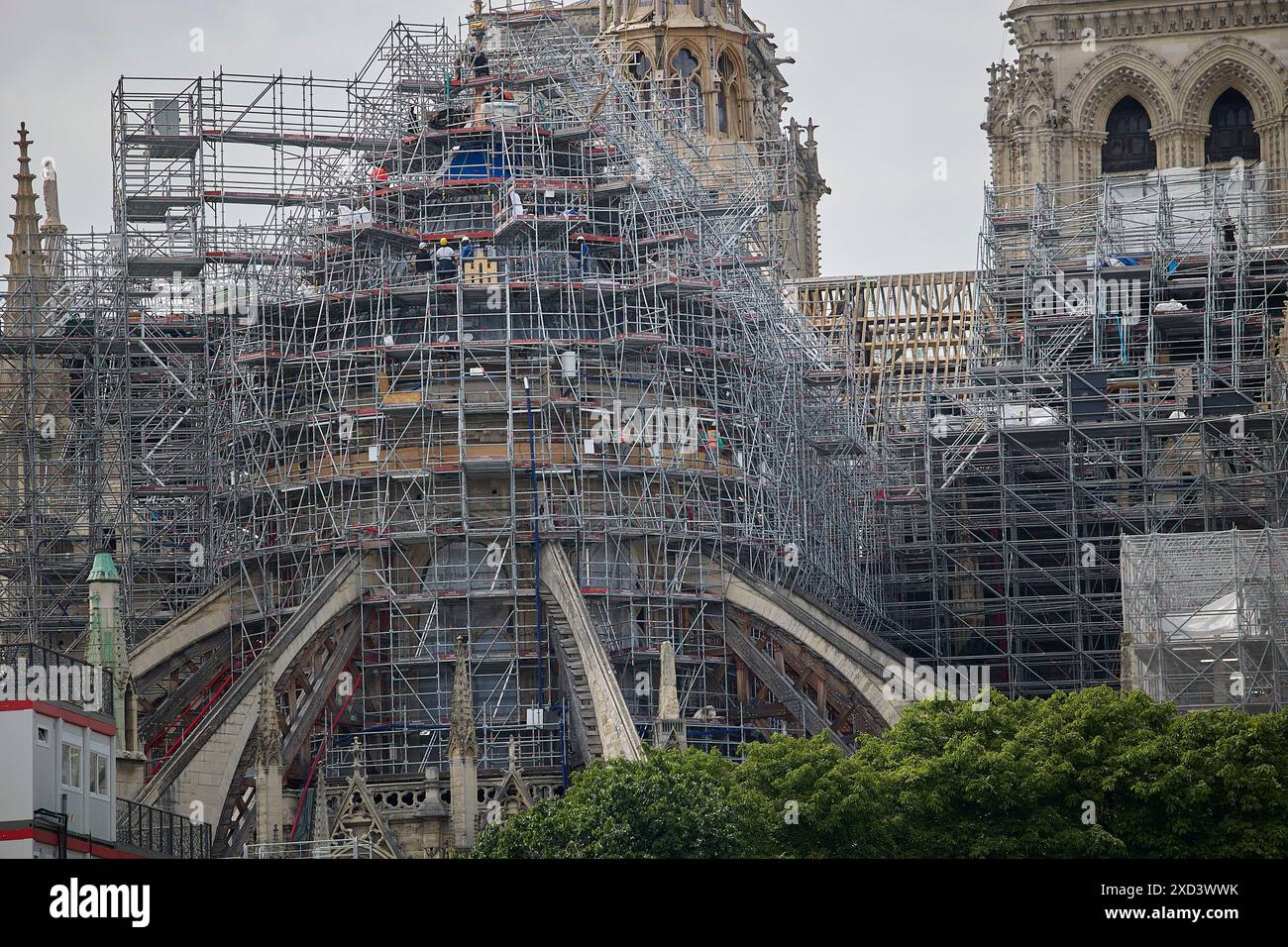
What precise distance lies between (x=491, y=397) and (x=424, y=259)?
183 inches

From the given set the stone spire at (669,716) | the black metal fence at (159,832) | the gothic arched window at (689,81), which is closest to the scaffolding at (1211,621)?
the stone spire at (669,716)

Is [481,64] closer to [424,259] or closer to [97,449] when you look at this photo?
[424,259]

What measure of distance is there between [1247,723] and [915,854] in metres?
7.26

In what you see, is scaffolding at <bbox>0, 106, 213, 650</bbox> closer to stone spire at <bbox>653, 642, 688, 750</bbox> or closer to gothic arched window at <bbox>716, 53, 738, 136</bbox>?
stone spire at <bbox>653, 642, 688, 750</bbox>

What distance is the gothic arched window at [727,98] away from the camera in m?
115

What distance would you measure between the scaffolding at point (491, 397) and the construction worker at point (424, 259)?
0.27ft

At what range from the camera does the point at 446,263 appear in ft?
277

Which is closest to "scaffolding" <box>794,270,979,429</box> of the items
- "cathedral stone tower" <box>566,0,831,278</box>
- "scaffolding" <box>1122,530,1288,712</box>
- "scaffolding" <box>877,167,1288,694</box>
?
"cathedral stone tower" <box>566,0,831,278</box>

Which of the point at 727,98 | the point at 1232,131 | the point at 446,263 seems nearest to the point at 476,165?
the point at 446,263

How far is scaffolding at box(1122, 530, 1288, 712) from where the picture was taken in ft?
241

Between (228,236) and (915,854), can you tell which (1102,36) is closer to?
(228,236)

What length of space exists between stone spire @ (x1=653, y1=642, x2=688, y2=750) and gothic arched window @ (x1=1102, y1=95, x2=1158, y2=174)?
134 feet
